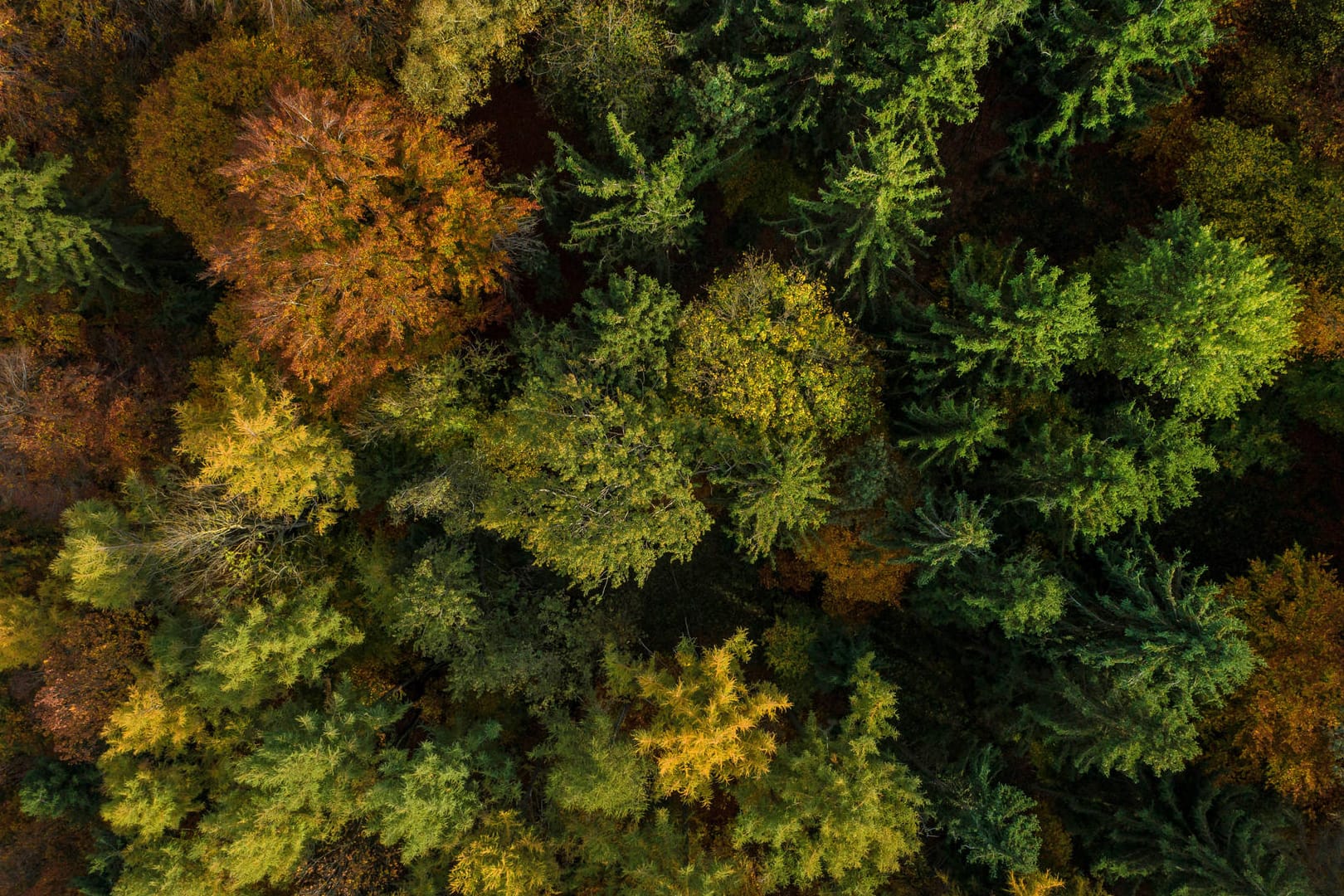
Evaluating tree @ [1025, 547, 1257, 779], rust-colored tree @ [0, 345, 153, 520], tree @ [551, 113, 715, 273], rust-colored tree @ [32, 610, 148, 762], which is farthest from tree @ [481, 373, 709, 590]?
rust-colored tree @ [0, 345, 153, 520]

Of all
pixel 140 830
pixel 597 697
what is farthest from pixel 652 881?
pixel 140 830

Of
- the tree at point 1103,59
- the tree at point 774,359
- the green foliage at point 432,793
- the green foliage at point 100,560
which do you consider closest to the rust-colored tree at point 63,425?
the green foliage at point 100,560

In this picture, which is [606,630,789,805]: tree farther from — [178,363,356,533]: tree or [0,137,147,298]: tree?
[0,137,147,298]: tree

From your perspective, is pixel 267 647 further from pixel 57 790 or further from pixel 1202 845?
pixel 1202 845

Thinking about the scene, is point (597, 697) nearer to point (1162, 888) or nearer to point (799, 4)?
point (1162, 888)

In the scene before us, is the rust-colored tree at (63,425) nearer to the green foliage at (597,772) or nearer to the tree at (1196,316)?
the green foliage at (597,772)
